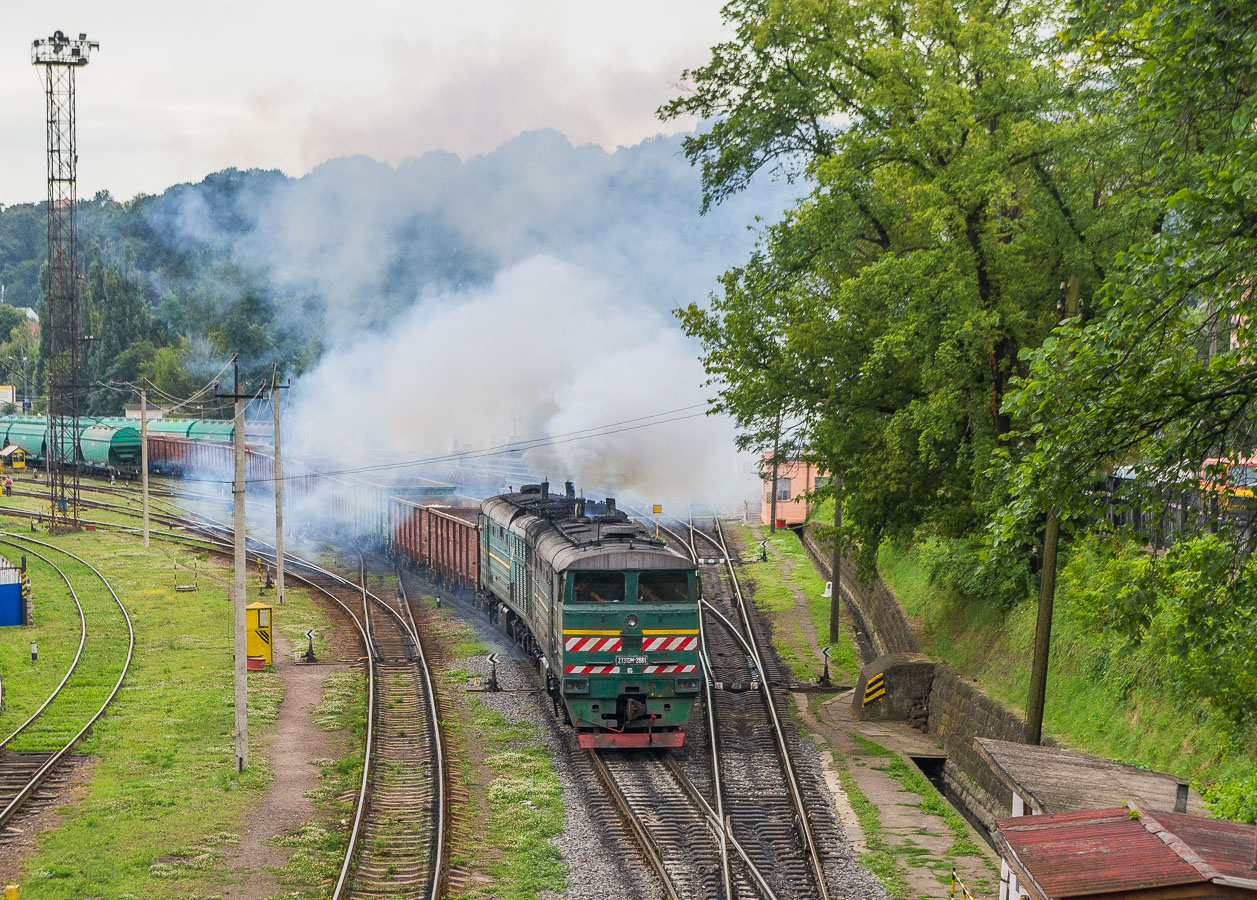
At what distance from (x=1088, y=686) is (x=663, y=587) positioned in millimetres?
7367

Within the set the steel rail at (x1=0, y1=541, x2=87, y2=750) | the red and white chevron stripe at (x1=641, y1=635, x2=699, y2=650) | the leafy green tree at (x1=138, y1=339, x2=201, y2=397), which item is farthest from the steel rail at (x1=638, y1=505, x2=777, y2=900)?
the leafy green tree at (x1=138, y1=339, x2=201, y2=397)

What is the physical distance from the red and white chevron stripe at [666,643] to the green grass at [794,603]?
864cm

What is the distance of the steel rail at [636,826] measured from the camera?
48.4 ft

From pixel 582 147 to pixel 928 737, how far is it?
135 m

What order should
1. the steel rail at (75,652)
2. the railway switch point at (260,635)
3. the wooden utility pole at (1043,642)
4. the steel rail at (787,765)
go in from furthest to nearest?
the railway switch point at (260,635), the steel rail at (75,652), the wooden utility pole at (1043,642), the steel rail at (787,765)

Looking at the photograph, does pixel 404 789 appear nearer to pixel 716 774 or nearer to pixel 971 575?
pixel 716 774

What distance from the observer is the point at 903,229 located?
1010 inches

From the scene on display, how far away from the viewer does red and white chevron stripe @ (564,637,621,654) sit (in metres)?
20.4

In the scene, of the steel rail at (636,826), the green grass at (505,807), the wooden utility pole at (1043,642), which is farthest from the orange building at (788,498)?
the wooden utility pole at (1043,642)

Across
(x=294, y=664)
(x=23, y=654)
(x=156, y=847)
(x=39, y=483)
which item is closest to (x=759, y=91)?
(x=294, y=664)

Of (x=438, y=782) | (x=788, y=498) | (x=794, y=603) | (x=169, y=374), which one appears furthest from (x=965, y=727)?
(x=169, y=374)

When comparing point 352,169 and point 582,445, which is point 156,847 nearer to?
point 582,445

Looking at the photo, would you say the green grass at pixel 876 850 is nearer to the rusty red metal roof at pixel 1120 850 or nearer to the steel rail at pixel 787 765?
the steel rail at pixel 787 765

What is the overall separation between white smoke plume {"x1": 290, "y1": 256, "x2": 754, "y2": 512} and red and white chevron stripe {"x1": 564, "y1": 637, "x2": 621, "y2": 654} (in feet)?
71.6
